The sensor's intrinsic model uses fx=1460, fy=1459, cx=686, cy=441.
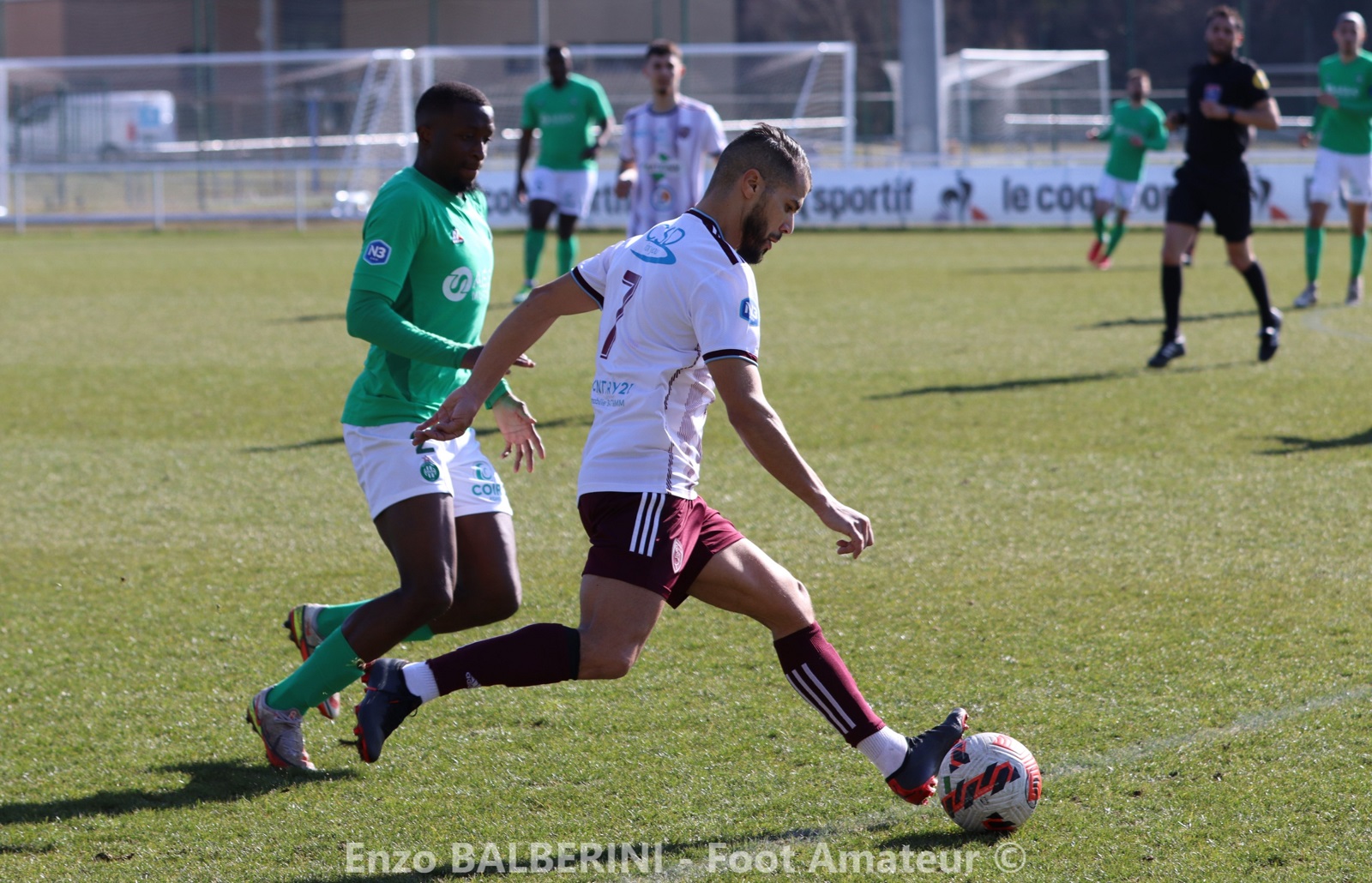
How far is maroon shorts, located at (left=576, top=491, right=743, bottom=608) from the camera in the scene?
3.38 meters

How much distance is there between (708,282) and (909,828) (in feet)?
4.56

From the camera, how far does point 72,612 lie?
5.43 m

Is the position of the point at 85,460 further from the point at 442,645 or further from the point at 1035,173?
the point at 1035,173

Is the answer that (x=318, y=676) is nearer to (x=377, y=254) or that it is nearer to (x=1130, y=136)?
(x=377, y=254)

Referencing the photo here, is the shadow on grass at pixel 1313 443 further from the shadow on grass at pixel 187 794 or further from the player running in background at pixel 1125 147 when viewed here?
the player running in background at pixel 1125 147

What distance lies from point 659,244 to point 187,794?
1.89 m

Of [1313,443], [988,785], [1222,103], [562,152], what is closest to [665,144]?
[562,152]

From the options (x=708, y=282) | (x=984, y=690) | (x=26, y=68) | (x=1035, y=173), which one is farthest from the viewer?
(x=26, y=68)

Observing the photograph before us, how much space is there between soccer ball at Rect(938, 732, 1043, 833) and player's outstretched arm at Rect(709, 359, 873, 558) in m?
0.62

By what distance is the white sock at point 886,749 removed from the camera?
11.5 ft

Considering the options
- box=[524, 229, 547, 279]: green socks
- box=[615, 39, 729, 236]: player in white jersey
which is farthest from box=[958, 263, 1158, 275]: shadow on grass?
box=[615, 39, 729, 236]: player in white jersey

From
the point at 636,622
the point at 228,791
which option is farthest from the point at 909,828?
the point at 228,791

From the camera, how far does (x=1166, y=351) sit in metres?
10.3

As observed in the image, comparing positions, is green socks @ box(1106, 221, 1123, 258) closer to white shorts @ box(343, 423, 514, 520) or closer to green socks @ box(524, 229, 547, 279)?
green socks @ box(524, 229, 547, 279)
